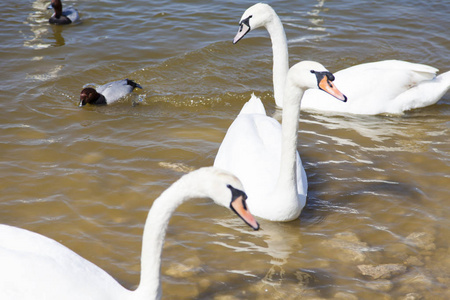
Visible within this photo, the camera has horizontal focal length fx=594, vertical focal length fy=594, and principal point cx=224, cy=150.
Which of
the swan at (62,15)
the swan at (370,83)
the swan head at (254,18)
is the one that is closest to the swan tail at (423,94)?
the swan at (370,83)

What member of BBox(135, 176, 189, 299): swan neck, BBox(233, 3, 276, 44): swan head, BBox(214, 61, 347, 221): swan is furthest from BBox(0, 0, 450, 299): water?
BBox(233, 3, 276, 44): swan head

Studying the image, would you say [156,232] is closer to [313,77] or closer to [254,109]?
[313,77]

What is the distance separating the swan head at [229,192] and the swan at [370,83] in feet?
15.9

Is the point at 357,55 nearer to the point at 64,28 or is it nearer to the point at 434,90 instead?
the point at 434,90

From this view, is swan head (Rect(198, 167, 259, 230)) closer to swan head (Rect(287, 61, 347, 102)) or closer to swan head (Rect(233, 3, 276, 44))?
swan head (Rect(287, 61, 347, 102))

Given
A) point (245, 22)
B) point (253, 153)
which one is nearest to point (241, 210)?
point (253, 153)

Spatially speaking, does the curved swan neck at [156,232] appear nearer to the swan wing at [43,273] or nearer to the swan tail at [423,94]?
the swan wing at [43,273]

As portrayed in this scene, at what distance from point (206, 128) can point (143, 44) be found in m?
3.47

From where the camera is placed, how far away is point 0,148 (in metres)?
6.94

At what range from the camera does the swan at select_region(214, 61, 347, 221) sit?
490cm

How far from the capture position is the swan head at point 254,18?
8.00 metres

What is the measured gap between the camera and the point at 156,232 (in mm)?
3592

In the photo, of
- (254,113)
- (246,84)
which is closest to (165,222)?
(254,113)

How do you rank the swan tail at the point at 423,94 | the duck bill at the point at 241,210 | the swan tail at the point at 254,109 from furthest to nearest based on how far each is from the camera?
the swan tail at the point at 423,94 < the swan tail at the point at 254,109 < the duck bill at the point at 241,210
